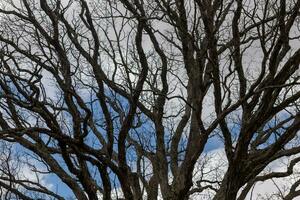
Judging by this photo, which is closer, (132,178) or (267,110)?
(267,110)

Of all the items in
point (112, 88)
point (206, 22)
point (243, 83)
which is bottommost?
point (243, 83)

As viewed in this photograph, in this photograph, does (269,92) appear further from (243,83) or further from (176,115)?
(176,115)

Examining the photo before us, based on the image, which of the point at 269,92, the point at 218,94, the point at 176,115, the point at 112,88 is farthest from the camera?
the point at 176,115

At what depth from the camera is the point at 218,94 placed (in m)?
4.58

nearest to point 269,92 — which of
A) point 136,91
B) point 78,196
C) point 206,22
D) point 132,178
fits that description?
point 206,22

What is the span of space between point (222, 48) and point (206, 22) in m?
2.86

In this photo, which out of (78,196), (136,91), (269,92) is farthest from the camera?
(78,196)

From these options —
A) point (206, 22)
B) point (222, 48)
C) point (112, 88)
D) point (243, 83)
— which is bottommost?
point (243, 83)

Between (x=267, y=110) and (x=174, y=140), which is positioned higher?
(x=174, y=140)

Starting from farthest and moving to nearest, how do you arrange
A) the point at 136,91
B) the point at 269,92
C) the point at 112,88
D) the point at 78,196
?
the point at 112,88 < the point at 78,196 < the point at 136,91 < the point at 269,92

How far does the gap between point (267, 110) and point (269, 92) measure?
205mm

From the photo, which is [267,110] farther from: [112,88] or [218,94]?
[112,88]

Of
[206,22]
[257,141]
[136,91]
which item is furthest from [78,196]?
[257,141]

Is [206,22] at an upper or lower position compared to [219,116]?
upper
